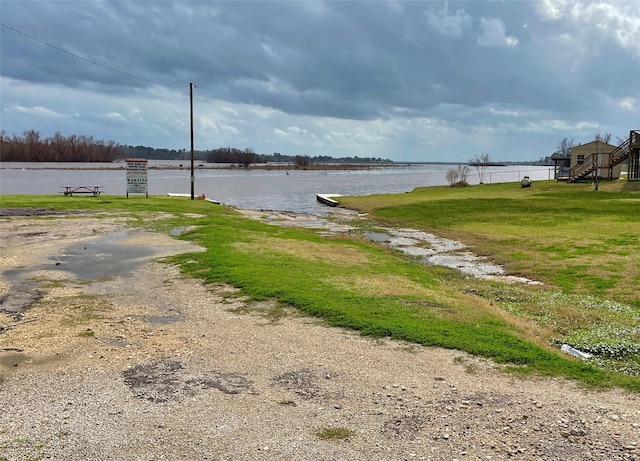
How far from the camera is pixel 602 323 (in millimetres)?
9508

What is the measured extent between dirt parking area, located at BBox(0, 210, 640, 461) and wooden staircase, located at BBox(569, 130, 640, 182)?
49.4 m

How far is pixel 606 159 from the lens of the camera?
2218 inches

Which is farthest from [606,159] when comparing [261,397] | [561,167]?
[261,397]

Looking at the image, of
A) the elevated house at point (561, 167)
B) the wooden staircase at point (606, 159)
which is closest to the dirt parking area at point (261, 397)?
the wooden staircase at point (606, 159)

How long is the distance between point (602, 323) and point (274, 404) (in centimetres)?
686

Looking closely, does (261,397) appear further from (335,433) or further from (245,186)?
(245,186)

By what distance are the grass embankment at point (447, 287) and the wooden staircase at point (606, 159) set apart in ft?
89.3

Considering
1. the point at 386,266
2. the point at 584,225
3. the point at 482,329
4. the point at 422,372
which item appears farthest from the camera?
the point at 584,225

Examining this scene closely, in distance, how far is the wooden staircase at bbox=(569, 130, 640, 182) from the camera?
158 ft

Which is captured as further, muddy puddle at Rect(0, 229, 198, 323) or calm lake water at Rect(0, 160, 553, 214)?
calm lake water at Rect(0, 160, 553, 214)

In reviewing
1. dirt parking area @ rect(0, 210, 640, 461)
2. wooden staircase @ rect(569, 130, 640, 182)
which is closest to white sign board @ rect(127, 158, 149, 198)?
dirt parking area @ rect(0, 210, 640, 461)

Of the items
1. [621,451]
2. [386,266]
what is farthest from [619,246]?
[621,451]

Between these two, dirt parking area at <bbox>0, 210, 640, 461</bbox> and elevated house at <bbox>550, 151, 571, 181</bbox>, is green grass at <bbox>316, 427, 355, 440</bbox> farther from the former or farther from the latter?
elevated house at <bbox>550, 151, 571, 181</bbox>

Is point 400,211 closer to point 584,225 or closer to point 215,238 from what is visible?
point 584,225
